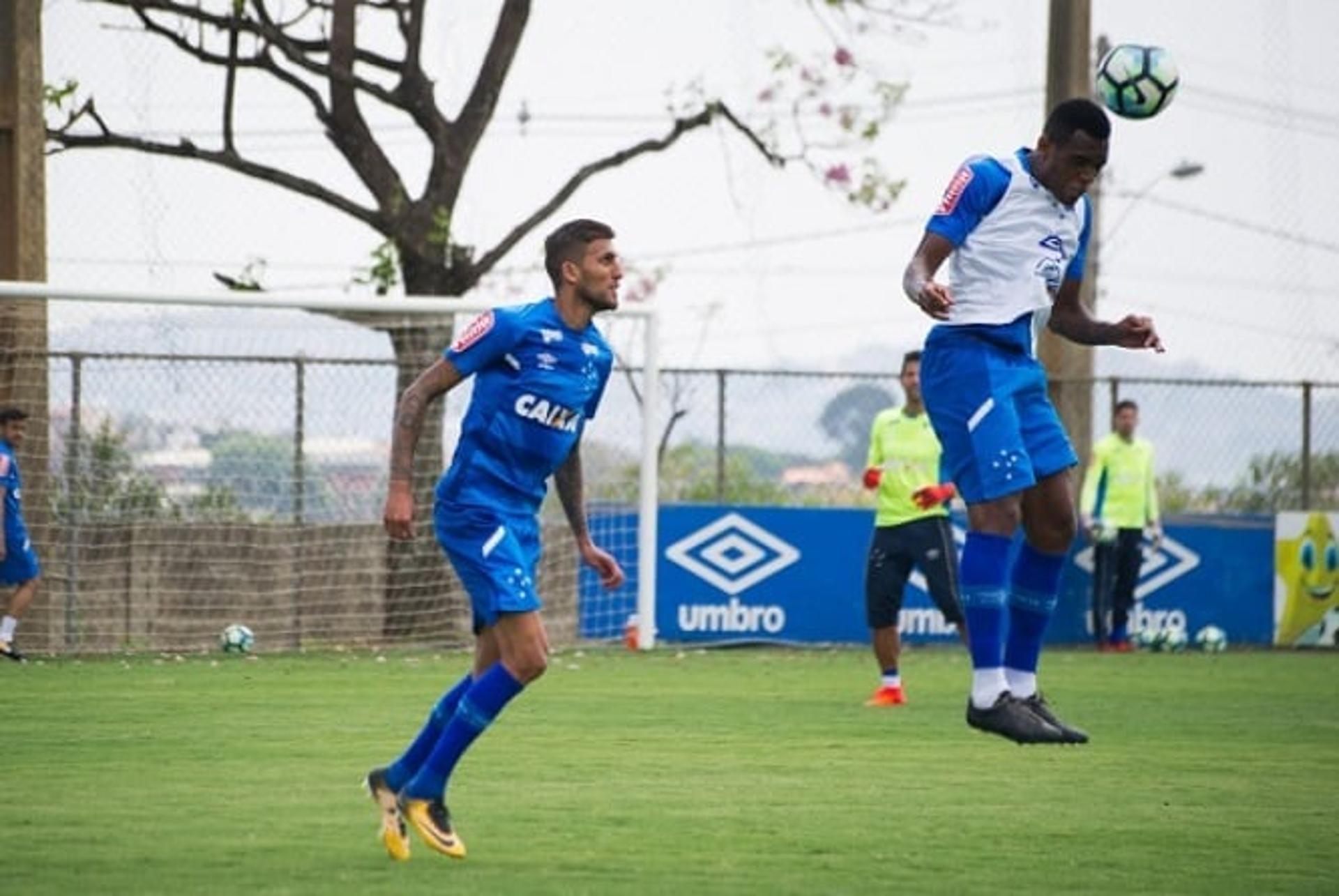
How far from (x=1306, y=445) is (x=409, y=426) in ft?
62.8

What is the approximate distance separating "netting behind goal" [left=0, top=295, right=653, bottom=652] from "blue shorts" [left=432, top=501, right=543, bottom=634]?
1145cm

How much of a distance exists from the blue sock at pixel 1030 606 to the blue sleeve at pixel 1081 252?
4.01ft

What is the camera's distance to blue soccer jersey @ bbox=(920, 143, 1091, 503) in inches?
420

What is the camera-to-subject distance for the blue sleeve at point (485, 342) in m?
9.06

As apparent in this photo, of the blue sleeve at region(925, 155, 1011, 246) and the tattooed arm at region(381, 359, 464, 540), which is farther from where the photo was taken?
the blue sleeve at region(925, 155, 1011, 246)

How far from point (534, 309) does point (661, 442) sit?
1514cm

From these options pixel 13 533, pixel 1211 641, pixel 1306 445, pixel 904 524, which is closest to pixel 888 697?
pixel 904 524

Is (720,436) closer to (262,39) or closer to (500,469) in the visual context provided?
(262,39)

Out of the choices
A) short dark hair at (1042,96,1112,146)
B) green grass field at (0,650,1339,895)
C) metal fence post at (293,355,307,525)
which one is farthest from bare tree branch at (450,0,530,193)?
short dark hair at (1042,96,1112,146)

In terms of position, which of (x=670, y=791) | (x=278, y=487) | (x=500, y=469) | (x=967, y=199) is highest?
(x=967, y=199)

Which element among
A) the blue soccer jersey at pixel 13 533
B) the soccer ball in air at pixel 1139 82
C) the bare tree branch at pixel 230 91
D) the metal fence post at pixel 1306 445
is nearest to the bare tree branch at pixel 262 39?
the bare tree branch at pixel 230 91

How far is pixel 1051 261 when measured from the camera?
10883 millimetres

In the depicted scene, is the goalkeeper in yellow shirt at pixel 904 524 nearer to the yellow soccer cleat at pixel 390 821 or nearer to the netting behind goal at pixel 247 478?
the netting behind goal at pixel 247 478

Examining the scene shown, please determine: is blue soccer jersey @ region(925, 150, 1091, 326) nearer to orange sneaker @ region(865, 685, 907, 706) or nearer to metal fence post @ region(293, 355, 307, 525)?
orange sneaker @ region(865, 685, 907, 706)
